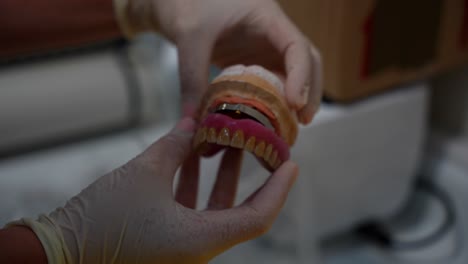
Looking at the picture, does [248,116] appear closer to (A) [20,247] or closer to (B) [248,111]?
(B) [248,111]

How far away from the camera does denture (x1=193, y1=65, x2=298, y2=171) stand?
46 cm

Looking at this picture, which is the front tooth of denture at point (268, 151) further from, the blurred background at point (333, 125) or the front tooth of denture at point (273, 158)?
the blurred background at point (333, 125)

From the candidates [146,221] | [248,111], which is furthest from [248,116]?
[146,221]

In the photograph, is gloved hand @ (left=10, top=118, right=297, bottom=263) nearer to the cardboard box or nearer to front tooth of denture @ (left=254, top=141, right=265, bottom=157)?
front tooth of denture @ (left=254, top=141, right=265, bottom=157)

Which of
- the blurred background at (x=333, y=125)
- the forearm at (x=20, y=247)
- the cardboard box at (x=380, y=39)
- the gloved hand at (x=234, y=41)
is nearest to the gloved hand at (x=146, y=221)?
the forearm at (x=20, y=247)

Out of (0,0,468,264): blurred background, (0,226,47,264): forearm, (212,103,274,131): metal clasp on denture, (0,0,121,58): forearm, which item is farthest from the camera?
(0,0,468,264): blurred background

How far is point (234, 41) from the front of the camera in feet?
2.09

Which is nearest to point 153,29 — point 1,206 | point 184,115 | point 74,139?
point 184,115

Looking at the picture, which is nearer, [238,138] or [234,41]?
[238,138]

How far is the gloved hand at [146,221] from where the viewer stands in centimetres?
41

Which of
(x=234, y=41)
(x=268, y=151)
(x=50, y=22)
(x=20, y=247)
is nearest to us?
(x=20, y=247)

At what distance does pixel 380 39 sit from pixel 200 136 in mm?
531

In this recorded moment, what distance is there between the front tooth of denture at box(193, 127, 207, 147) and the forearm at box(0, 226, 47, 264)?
0.58 feet

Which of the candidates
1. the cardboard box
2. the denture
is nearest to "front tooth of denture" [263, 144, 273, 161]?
the denture
